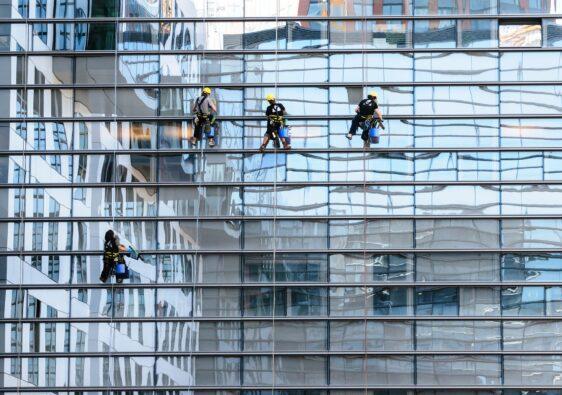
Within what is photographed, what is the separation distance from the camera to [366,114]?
39.2 metres

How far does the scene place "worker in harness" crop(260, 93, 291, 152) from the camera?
129 ft

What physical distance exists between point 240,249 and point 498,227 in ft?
24.5

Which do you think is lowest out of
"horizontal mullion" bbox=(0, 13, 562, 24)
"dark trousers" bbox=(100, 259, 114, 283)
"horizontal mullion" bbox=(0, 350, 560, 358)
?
"horizontal mullion" bbox=(0, 350, 560, 358)

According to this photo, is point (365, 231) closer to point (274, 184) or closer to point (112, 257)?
point (274, 184)

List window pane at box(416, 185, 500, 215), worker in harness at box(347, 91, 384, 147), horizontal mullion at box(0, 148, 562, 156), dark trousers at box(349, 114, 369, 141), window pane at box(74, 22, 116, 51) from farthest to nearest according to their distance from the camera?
window pane at box(74, 22, 116, 51), horizontal mullion at box(0, 148, 562, 156), window pane at box(416, 185, 500, 215), dark trousers at box(349, 114, 369, 141), worker in harness at box(347, 91, 384, 147)

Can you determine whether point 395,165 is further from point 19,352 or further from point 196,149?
point 19,352

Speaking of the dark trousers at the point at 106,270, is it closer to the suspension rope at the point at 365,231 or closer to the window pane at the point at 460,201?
the suspension rope at the point at 365,231

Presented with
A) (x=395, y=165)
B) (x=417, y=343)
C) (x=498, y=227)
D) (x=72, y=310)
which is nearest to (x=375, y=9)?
(x=395, y=165)

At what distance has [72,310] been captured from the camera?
1567 inches

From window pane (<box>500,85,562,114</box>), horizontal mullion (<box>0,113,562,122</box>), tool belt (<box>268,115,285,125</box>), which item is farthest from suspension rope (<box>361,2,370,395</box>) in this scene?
window pane (<box>500,85,562,114</box>)

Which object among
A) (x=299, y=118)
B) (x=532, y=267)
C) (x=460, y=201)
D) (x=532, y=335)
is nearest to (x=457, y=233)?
(x=460, y=201)

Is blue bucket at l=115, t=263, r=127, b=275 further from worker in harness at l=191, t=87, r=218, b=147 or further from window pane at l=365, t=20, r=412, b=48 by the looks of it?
window pane at l=365, t=20, r=412, b=48

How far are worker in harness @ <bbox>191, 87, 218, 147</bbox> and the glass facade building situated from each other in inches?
23.8

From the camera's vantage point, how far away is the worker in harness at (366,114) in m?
39.0
